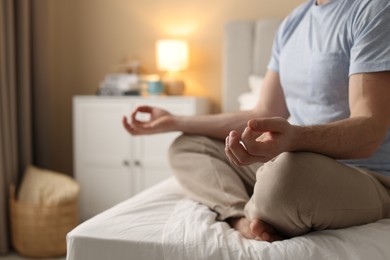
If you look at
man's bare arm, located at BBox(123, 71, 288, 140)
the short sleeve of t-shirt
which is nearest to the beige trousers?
the short sleeve of t-shirt

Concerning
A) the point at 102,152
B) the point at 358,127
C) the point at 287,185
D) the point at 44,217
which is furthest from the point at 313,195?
the point at 102,152

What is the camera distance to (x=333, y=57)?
1.37 m

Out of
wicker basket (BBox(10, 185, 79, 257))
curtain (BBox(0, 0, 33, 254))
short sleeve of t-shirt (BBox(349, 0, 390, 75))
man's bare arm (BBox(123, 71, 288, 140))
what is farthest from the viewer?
curtain (BBox(0, 0, 33, 254))

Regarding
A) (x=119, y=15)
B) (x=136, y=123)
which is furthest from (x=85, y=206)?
(x=136, y=123)

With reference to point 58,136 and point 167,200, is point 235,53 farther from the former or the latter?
point 167,200

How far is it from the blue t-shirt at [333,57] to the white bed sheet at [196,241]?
0.27 meters

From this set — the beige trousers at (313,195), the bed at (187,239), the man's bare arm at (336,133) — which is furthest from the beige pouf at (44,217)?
the man's bare arm at (336,133)

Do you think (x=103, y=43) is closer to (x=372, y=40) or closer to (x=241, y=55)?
(x=241, y=55)

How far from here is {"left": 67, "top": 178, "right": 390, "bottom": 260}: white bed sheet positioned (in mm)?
1107

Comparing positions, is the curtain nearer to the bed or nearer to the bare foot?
the bed

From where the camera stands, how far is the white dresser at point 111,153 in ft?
10.6

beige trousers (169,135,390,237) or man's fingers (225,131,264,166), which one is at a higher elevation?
man's fingers (225,131,264,166)

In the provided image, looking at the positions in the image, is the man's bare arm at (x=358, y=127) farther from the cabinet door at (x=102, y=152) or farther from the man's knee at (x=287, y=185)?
the cabinet door at (x=102, y=152)

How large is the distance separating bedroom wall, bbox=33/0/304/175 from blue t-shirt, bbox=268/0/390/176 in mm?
1959
